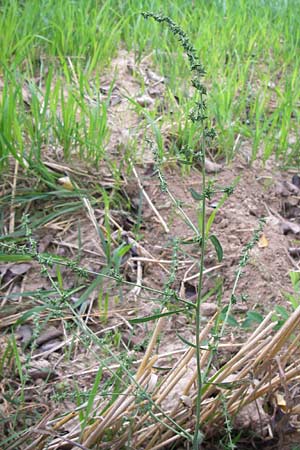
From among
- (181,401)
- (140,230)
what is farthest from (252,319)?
(140,230)

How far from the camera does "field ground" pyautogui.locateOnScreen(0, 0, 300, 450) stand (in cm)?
163

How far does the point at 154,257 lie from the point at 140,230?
0.17 m

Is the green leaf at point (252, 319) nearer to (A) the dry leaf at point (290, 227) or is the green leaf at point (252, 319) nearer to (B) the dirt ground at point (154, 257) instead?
(B) the dirt ground at point (154, 257)

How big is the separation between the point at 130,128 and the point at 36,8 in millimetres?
1029

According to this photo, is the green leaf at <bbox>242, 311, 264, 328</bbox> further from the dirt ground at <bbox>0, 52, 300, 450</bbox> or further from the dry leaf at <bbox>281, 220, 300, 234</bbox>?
the dry leaf at <bbox>281, 220, 300, 234</bbox>

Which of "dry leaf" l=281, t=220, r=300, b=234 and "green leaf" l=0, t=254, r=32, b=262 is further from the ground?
"dry leaf" l=281, t=220, r=300, b=234

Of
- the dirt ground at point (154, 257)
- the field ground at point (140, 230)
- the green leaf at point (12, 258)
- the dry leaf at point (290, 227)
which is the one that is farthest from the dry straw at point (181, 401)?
the dry leaf at point (290, 227)

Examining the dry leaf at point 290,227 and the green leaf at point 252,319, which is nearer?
the green leaf at point 252,319

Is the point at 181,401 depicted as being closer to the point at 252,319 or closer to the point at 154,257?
the point at 252,319

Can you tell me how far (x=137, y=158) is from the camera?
2.73 metres

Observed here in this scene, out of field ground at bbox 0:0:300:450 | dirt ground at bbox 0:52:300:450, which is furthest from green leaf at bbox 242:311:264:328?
dirt ground at bbox 0:52:300:450

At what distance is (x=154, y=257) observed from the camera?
239cm

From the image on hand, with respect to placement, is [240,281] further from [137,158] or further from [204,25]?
[204,25]

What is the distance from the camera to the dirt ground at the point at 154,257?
197 cm
